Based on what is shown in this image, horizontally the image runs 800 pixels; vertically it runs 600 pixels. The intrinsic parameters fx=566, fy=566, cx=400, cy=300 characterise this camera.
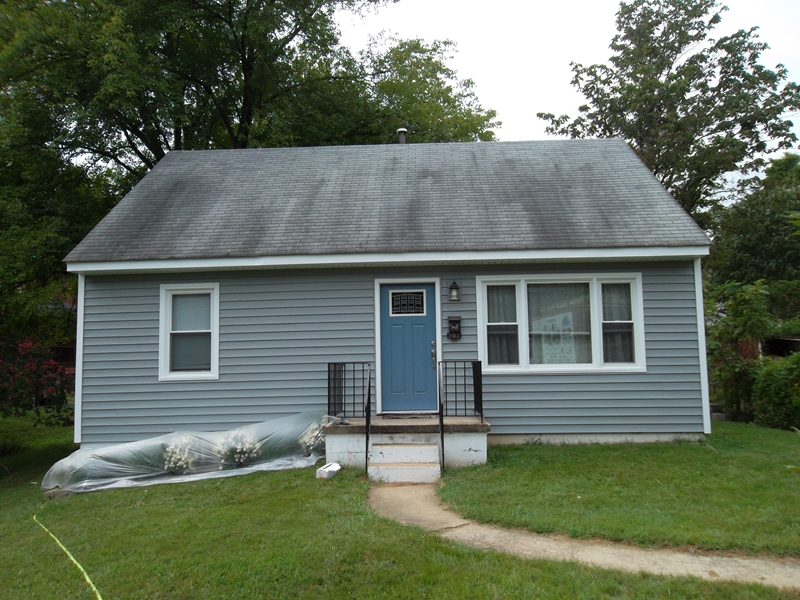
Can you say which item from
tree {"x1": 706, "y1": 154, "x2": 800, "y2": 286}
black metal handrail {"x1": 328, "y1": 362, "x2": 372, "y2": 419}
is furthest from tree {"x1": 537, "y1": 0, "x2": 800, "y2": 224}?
black metal handrail {"x1": 328, "y1": 362, "x2": 372, "y2": 419}

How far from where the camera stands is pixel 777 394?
9586 mm

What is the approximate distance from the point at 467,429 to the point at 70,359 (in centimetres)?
2132

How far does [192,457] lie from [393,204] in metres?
4.64

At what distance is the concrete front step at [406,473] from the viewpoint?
6.41 meters

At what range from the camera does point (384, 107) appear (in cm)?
1825

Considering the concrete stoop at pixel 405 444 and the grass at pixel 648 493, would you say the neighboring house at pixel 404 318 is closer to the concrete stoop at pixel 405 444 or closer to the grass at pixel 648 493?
the grass at pixel 648 493

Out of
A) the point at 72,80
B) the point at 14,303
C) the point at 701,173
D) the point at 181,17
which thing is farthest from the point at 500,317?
the point at 701,173

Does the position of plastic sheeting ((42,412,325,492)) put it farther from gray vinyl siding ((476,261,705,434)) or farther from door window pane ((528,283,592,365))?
door window pane ((528,283,592,365))

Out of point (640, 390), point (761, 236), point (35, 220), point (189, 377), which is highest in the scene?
point (761, 236)

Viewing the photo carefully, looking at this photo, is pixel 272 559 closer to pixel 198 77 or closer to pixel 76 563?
pixel 76 563

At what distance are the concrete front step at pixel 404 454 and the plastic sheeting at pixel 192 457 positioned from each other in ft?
3.28

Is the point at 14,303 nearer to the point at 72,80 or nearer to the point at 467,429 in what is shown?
the point at 72,80

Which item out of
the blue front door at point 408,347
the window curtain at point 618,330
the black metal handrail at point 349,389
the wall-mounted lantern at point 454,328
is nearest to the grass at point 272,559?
the black metal handrail at point 349,389

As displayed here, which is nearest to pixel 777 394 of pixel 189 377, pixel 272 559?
pixel 272 559
